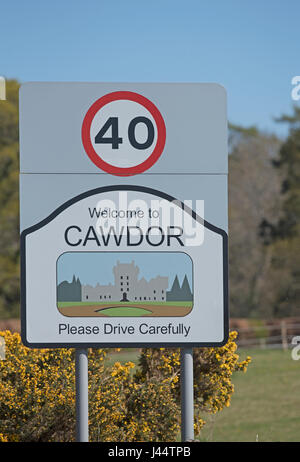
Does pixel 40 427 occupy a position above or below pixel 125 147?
below

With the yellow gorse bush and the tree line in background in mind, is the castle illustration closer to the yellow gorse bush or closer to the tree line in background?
the yellow gorse bush

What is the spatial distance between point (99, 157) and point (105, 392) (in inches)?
105

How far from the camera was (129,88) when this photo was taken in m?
4.59

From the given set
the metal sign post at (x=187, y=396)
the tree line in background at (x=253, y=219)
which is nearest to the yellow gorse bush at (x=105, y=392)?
the metal sign post at (x=187, y=396)

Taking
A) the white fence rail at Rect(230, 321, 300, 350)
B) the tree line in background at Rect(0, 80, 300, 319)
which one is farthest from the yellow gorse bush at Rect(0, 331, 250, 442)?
the tree line in background at Rect(0, 80, 300, 319)

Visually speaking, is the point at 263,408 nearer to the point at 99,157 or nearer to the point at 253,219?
the point at 99,157

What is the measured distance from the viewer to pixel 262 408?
47.4 ft

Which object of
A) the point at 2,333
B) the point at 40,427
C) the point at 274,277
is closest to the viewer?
the point at 40,427

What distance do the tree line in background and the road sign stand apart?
3131cm

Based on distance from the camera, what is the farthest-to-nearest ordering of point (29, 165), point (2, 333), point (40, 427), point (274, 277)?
point (274, 277) → point (2, 333) → point (40, 427) → point (29, 165)

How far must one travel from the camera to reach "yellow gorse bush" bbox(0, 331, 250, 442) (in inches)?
241
